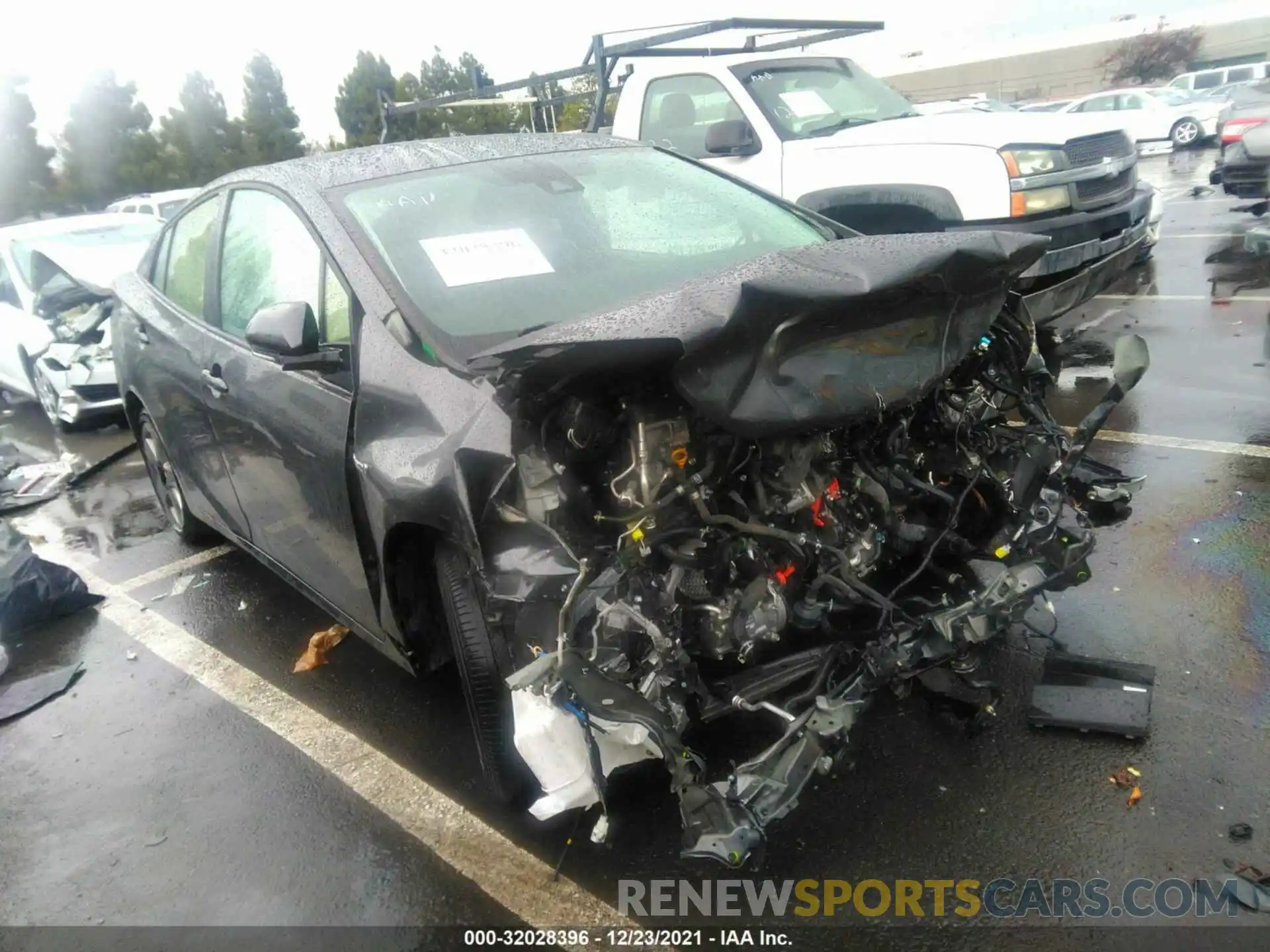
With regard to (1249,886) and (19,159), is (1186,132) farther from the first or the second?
(19,159)

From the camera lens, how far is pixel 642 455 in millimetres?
2400

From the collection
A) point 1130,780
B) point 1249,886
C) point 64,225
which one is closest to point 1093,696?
point 1130,780

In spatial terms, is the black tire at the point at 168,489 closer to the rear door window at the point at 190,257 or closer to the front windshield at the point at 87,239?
the rear door window at the point at 190,257

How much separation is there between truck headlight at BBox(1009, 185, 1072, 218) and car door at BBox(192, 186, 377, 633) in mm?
4169

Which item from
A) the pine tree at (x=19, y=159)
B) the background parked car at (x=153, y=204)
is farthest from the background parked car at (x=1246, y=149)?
the pine tree at (x=19, y=159)

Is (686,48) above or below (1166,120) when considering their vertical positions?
above

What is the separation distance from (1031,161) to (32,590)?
5947 millimetres

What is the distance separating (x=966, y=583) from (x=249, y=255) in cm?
293

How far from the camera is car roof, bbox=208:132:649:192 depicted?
340cm

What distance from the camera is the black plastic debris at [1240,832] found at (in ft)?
7.97

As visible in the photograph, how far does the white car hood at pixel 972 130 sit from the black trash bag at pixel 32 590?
512 centimetres

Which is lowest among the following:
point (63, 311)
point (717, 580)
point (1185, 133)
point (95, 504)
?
point (1185, 133)

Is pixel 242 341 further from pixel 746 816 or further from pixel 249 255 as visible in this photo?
pixel 746 816

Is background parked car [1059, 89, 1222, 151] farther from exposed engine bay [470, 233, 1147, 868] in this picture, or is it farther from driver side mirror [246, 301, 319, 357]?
driver side mirror [246, 301, 319, 357]
